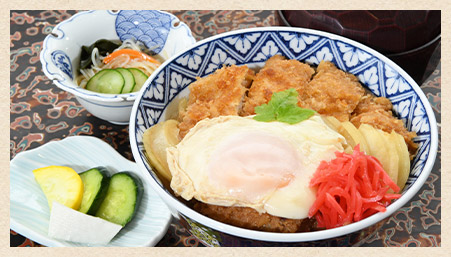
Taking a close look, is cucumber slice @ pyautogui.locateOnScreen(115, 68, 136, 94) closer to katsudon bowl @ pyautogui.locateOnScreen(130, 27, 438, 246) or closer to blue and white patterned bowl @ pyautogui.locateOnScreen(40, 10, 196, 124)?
blue and white patterned bowl @ pyautogui.locateOnScreen(40, 10, 196, 124)

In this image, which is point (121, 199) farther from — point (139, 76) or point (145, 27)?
point (145, 27)

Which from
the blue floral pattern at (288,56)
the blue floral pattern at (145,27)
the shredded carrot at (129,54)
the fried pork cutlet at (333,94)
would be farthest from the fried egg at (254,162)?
the blue floral pattern at (145,27)

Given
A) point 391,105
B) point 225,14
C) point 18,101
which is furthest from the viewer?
point 225,14

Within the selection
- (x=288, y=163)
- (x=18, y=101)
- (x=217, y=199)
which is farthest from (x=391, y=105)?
(x=18, y=101)

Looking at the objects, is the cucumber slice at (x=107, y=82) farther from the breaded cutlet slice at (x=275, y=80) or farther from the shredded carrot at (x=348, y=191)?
the shredded carrot at (x=348, y=191)

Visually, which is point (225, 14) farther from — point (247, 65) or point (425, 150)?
point (425, 150)

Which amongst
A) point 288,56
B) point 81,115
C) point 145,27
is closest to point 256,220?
point 288,56

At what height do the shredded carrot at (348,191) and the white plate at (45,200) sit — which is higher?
the shredded carrot at (348,191)
